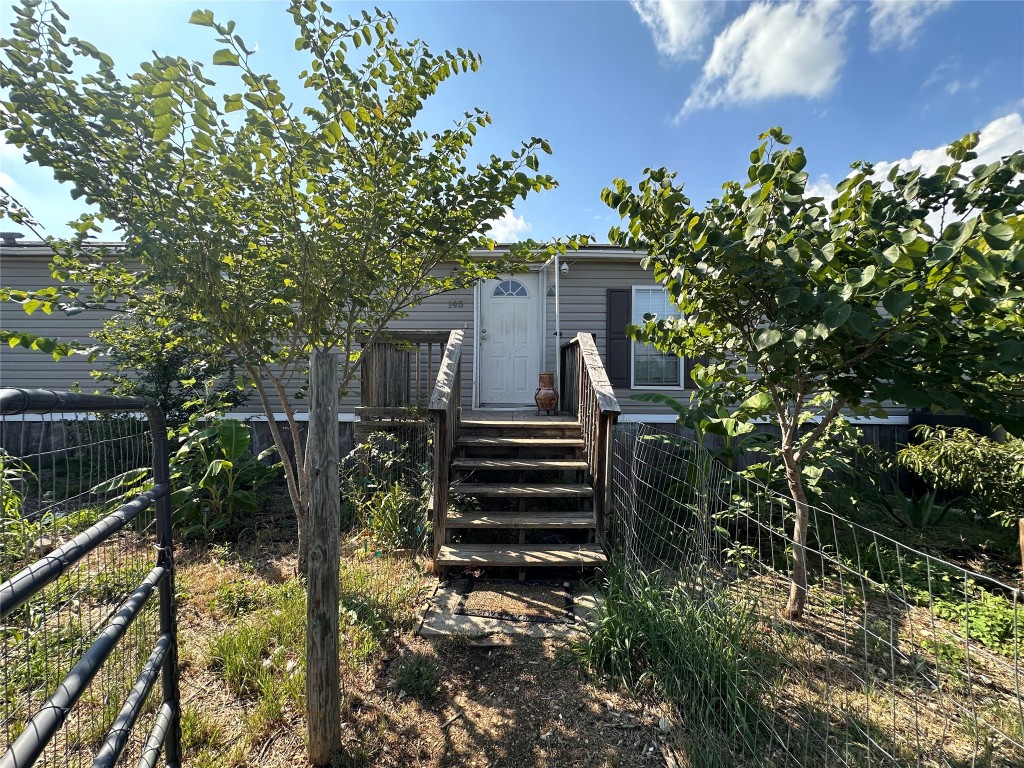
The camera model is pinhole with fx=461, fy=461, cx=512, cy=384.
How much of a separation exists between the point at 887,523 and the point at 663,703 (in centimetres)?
464

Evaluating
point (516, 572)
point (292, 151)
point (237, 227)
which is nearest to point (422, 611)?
point (516, 572)

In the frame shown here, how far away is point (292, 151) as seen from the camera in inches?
94.0

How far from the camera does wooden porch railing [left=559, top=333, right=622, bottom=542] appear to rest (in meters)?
4.08

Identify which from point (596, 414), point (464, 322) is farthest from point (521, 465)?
point (464, 322)

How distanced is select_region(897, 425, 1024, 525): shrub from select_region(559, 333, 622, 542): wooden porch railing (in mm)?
3688

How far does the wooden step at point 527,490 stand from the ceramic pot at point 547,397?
2125 mm

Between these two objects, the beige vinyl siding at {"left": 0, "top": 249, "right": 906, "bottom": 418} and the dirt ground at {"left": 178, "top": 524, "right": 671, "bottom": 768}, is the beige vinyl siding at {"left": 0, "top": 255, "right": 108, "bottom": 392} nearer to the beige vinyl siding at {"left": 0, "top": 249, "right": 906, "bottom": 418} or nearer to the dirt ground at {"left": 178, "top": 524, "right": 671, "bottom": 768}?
the beige vinyl siding at {"left": 0, "top": 249, "right": 906, "bottom": 418}

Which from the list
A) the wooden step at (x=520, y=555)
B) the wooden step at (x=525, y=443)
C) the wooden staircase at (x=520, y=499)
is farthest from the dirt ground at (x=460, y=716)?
the wooden step at (x=525, y=443)

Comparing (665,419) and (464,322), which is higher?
(464,322)

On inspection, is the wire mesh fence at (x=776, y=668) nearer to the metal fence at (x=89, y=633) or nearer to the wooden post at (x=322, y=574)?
the wooden post at (x=322, y=574)

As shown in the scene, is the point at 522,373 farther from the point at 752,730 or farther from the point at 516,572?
the point at 752,730

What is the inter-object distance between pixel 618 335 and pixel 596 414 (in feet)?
11.4

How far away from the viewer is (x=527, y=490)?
4.31 m

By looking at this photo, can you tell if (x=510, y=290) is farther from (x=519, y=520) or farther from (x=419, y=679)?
(x=419, y=679)
